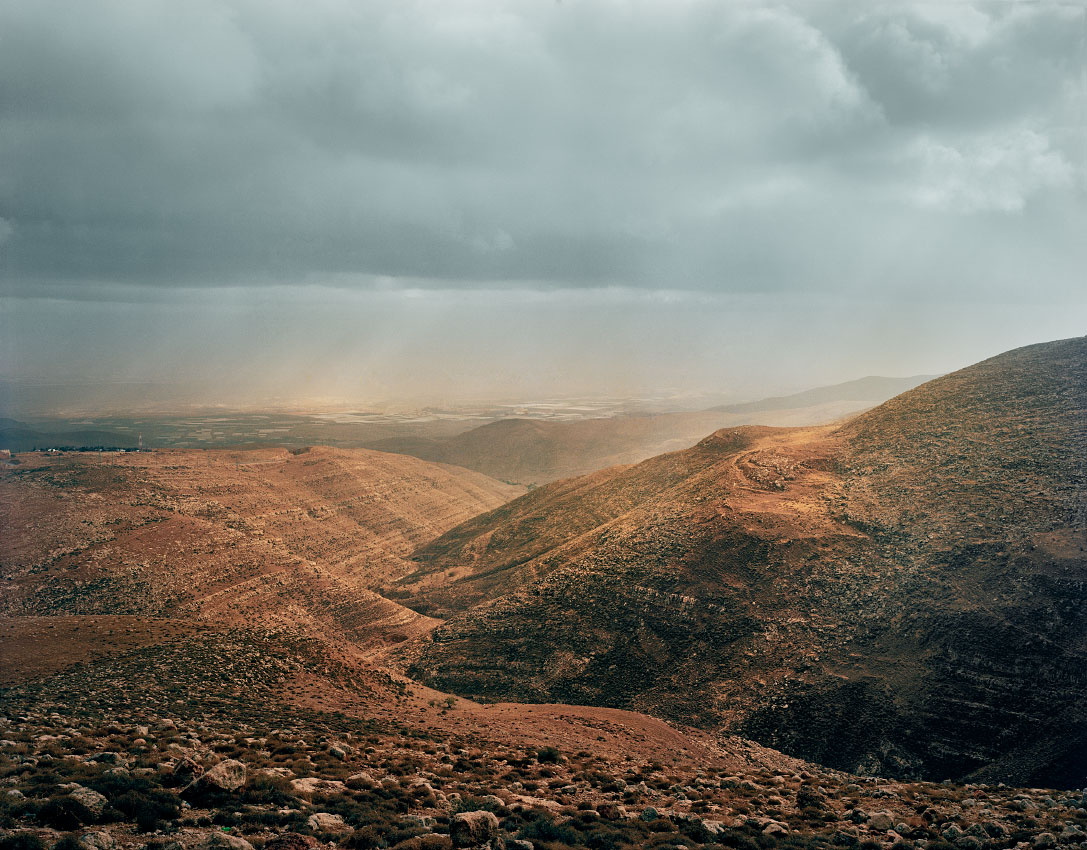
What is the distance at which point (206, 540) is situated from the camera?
52344 mm

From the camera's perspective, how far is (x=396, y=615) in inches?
1969

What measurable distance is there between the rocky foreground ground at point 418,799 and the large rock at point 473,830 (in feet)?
0.11

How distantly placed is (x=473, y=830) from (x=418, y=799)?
3546 mm

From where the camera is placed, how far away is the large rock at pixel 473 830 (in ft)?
38.3

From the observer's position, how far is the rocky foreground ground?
11.4 metres

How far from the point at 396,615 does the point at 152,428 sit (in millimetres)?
178713

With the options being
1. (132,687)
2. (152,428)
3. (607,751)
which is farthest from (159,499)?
(152,428)

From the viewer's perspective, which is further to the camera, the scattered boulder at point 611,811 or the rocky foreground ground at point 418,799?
the scattered boulder at point 611,811

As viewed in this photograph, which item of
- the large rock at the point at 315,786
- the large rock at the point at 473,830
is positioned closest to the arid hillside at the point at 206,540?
the large rock at the point at 315,786

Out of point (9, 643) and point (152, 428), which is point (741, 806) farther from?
point (152, 428)

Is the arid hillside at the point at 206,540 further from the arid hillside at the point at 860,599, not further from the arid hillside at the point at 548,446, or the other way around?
the arid hillside at the point at 548,446

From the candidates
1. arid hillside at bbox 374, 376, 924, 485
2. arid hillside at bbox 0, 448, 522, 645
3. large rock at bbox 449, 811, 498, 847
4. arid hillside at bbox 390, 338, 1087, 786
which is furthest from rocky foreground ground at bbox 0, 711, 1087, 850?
arid hillside at bbox 374, 376, 924, 485

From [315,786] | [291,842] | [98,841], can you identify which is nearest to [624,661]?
[315,786]

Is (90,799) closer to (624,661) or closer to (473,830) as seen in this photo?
(473,830)
